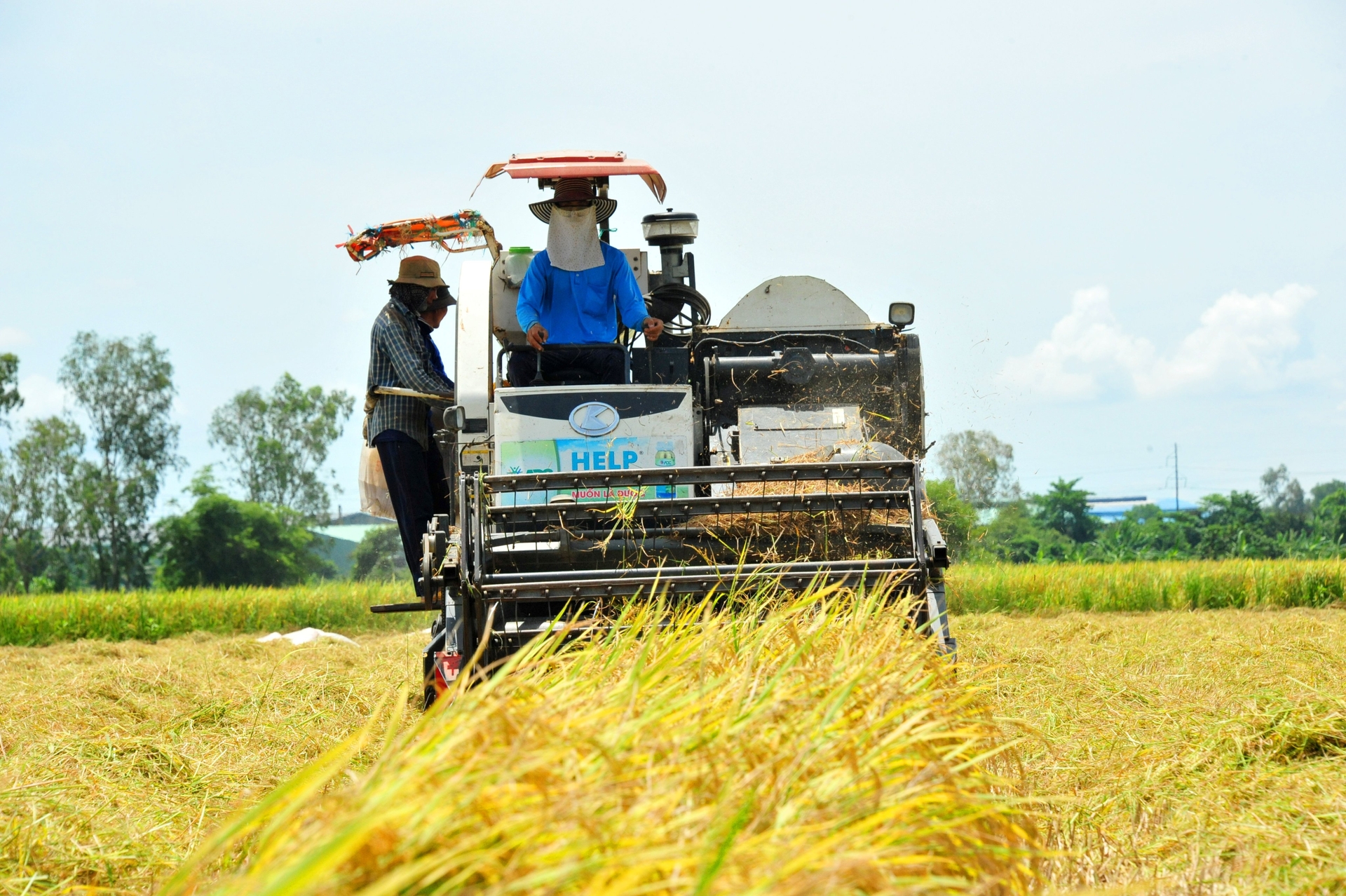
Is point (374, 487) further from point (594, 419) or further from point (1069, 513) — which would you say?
point (1069, 513)

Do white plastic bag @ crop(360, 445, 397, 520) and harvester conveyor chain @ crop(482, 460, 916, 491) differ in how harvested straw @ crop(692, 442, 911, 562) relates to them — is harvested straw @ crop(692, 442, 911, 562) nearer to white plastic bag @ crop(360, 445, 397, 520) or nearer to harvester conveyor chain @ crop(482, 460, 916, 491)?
harvester conveyor chain @ crop(482, 460, 916, 491)

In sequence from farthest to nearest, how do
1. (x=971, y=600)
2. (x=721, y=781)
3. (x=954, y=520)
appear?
1. (x=971, y=600)
2. (x=954, y=520)
3. (x=721, y=781)

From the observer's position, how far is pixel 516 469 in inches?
243

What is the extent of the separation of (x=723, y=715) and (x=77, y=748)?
408 centimetres

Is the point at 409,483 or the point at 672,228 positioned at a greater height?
the point at 672,228

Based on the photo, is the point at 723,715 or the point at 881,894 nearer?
the point at 881,894

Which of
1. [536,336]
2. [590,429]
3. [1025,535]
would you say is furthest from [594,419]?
[1025,535]

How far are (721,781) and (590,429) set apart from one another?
4.06 meters

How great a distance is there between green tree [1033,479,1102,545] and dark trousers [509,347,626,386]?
48926 mm

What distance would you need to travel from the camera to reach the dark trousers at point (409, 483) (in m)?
7.71

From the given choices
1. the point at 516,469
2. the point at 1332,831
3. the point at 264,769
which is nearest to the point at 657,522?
the point at 516,469

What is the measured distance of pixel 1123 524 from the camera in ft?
158

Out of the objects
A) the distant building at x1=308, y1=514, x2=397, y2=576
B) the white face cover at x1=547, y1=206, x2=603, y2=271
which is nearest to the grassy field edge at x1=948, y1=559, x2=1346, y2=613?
the white face cover at x1=547, y1=206, x2=603, y2=271

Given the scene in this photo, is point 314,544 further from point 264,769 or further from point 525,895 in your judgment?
point 525,895
